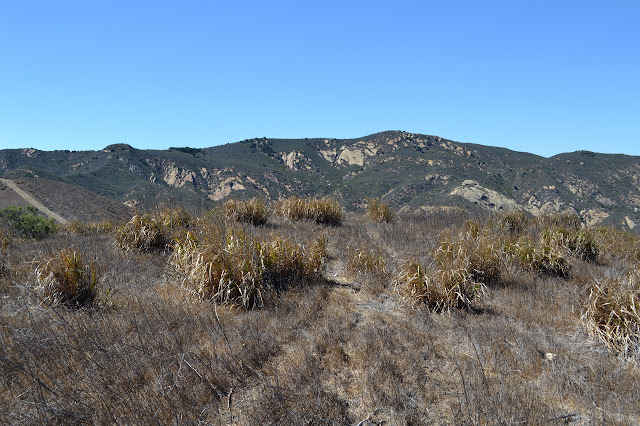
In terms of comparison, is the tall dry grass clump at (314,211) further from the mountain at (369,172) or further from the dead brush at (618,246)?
the mountain at (369,172)

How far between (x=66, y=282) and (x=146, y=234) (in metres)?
3.08

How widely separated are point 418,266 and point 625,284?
2499 mm

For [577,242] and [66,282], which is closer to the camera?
[66,282]

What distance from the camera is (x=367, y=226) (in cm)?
1188

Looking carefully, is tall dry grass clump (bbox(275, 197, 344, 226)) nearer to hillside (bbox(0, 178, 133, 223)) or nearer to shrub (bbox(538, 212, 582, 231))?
shrub (bbox(538, 212, 582, 231))

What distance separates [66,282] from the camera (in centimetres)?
498

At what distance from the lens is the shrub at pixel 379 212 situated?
12.9m

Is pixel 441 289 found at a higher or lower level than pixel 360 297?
higher

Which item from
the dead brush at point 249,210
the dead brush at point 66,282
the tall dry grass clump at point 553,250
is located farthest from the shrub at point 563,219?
the dead brush at point 66,282

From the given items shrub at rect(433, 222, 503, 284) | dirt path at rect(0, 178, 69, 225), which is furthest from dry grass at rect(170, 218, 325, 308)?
dirt path at rect(0, 178, 69, 225)

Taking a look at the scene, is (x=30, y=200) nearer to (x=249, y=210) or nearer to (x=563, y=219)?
(x=249, y=210)

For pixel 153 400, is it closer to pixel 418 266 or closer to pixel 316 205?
pixel 418 266

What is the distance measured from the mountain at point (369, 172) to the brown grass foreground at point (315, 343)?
2414 centimetres

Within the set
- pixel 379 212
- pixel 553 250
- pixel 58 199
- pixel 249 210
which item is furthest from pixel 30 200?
pixel 553 250
